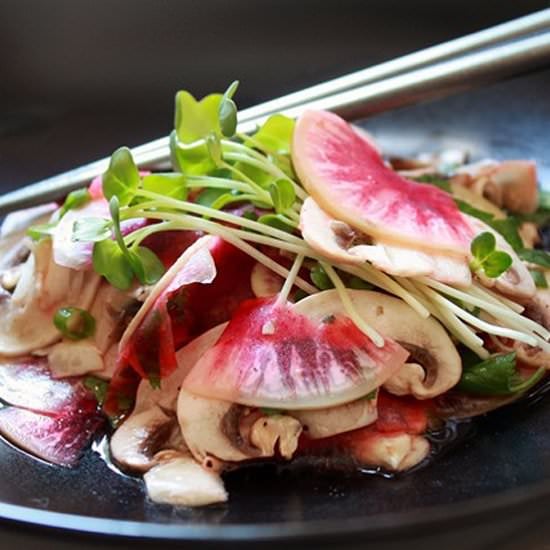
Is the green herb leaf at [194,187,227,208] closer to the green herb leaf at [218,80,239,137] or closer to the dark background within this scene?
the green herb leaf at [218,80,239,137]

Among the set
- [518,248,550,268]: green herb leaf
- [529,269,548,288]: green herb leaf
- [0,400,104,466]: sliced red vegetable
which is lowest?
[0,400,104,466]: sliced red vegetable

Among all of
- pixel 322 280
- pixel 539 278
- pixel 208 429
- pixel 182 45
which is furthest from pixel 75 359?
pixel 182 45

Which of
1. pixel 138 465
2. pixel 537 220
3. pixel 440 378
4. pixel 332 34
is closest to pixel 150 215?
pixel 138 465

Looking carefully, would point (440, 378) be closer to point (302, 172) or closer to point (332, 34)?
point (302, 172)

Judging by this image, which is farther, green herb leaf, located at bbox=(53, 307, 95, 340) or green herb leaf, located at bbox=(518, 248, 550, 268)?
green herb leaf, located at bbox=(518, 248, 550, 268)

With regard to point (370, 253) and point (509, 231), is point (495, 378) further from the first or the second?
point (509, 231)

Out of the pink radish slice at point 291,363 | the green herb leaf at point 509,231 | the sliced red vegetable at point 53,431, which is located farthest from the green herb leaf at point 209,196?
the green herb leaf at point 509,231

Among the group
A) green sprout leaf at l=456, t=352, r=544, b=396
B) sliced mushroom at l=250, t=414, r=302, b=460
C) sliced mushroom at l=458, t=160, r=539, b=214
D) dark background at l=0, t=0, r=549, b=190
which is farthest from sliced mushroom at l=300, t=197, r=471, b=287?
dark background at l=0, t=0, r=549, b=190
